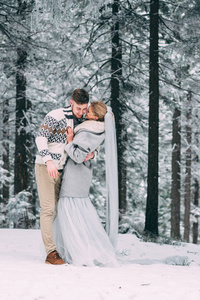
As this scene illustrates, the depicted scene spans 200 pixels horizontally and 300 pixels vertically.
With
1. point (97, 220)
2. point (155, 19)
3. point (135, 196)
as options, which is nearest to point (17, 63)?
point (155, 19)

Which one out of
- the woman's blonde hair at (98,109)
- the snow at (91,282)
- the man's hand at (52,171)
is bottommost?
the snow at (91,282)

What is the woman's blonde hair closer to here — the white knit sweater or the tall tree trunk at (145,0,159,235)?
the white knit sweater

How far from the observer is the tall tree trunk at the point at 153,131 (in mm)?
11586

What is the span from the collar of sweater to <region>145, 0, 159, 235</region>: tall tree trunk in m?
5.82

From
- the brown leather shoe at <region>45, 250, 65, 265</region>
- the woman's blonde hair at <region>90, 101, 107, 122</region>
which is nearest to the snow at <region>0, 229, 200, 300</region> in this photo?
the brown leather shoe at <region>45, 250, 65, 265</region>

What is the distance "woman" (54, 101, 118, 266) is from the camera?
573cm

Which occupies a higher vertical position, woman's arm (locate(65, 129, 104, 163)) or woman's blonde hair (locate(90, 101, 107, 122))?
woman's blonde hair (locate(90, 101, 107, 122))

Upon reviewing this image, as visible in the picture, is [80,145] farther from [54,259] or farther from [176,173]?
[176,173]

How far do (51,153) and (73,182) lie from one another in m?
0.53

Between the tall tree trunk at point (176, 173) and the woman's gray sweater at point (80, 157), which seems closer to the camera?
the woman's gray sweater at point (80, 157)

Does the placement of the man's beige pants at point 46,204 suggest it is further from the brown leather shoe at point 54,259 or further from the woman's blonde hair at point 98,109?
the woman's blonde hair at point 98,109

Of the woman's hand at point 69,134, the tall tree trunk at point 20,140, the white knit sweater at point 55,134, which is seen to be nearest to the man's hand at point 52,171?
the white knit sweater at point 55,134

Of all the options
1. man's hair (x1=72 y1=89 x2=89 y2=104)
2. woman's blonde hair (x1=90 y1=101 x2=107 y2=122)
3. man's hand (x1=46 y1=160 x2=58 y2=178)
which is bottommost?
man's hand (x1=46 y1=160 x2=58 y2=178)

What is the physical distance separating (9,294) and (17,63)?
11035mm
